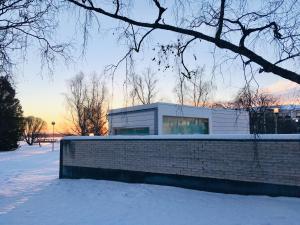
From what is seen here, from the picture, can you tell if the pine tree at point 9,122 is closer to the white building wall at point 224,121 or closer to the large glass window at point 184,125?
the large glass window at point 184,125

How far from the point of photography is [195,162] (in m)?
14.2

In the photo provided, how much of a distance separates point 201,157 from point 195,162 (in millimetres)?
300

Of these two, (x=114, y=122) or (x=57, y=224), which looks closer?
(x=57, y=224)

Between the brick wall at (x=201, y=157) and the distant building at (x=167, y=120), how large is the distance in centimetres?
674

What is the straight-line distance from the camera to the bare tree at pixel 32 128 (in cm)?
7169

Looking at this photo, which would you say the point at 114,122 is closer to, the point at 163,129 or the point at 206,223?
the point at 163,129

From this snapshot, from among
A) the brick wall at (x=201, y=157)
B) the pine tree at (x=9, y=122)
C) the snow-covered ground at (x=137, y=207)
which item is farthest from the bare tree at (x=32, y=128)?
the snow-covered ground at (x=137, y=207)

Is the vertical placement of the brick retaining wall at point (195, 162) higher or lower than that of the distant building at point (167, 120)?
lower

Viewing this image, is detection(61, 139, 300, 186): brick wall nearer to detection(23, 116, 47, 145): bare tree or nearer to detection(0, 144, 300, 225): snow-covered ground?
detection(0, 144, 300, 225): snow-covered ground

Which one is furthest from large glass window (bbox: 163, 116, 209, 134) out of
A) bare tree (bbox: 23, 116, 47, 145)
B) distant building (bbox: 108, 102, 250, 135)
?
bare tree (bbox: 23, 116, 47, 145)

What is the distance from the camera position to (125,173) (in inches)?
656

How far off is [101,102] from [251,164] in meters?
36.8

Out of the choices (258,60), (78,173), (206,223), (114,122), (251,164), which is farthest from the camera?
(114,122)

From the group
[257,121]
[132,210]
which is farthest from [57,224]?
[257,121]
